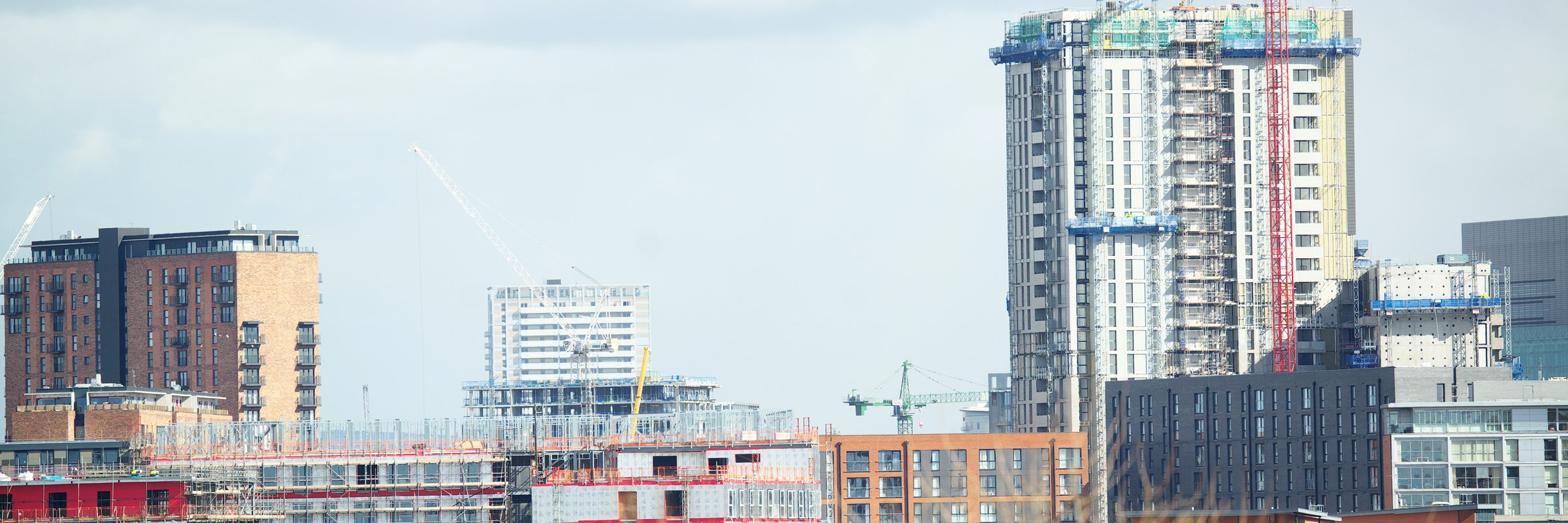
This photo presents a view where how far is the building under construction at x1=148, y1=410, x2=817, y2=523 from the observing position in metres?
156

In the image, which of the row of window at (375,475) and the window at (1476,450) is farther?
the window at (1476,450)

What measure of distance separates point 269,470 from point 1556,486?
10093cm

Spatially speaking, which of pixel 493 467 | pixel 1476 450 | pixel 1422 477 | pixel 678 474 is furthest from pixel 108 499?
pixel 1476 450

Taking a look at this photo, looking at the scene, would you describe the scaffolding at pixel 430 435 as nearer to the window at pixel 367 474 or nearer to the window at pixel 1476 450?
the window at pixel 367 474

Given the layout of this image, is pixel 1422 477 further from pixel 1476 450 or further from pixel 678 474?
pixel 678 474

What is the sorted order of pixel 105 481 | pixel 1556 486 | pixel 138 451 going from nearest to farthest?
pixel 105 481, pixel 138 451, pixel 1556 486

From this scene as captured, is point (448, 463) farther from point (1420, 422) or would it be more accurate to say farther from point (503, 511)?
point (1420, 422)

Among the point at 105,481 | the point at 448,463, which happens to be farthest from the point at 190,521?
the point at 448,463

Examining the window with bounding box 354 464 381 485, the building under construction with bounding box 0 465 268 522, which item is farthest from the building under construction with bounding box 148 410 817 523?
the building under construction with bounding box 0 465 268 522

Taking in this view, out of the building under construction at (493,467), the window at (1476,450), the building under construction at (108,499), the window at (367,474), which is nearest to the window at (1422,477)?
the window at (1476,450)

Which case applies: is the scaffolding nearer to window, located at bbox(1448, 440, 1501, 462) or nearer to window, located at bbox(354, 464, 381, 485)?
window, located at bbox(354, 464, 381, 485)

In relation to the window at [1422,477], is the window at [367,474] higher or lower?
higher

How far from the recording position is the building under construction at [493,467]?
156 meters

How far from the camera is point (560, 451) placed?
554ft
